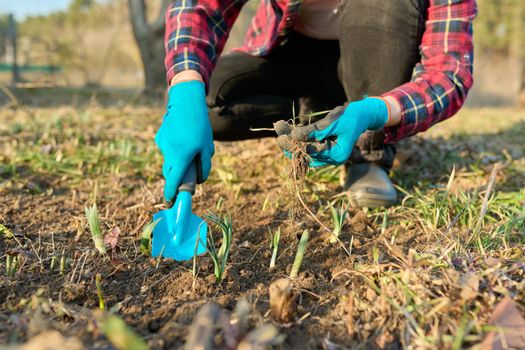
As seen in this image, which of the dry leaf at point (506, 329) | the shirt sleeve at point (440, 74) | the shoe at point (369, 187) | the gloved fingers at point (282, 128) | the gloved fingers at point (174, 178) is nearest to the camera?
the dry leaf at point (506, 329)

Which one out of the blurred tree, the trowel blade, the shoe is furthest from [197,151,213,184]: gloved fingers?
the blurred tree

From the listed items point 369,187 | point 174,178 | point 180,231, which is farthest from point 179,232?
point 369,187

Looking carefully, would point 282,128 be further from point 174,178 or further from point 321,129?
point 174,178

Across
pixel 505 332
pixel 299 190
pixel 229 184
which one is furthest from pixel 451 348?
pixel 229 184

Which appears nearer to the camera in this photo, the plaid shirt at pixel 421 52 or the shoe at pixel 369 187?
the plaid shirt at pixel 421 52

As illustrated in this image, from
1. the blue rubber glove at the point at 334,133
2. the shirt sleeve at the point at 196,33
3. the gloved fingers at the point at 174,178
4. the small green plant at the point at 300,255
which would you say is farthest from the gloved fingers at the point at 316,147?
the shirt sleeve at the point at 196,33

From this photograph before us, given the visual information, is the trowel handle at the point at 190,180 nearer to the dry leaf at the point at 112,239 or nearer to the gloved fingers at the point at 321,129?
the dry leaf at the point at 112,239

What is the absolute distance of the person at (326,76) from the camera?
144 centimetres

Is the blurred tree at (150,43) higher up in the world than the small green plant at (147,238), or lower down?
higher up

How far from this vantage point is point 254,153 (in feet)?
7.54

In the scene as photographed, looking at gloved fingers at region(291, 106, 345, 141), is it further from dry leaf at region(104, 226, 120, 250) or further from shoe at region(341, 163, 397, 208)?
dry leaf at region(104, 226, 120, 250)

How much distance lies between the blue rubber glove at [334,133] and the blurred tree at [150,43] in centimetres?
Result: 401

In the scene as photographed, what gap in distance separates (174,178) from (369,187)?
718mm

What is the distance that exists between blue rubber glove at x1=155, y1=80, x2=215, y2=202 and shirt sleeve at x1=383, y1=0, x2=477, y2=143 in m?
0.61
